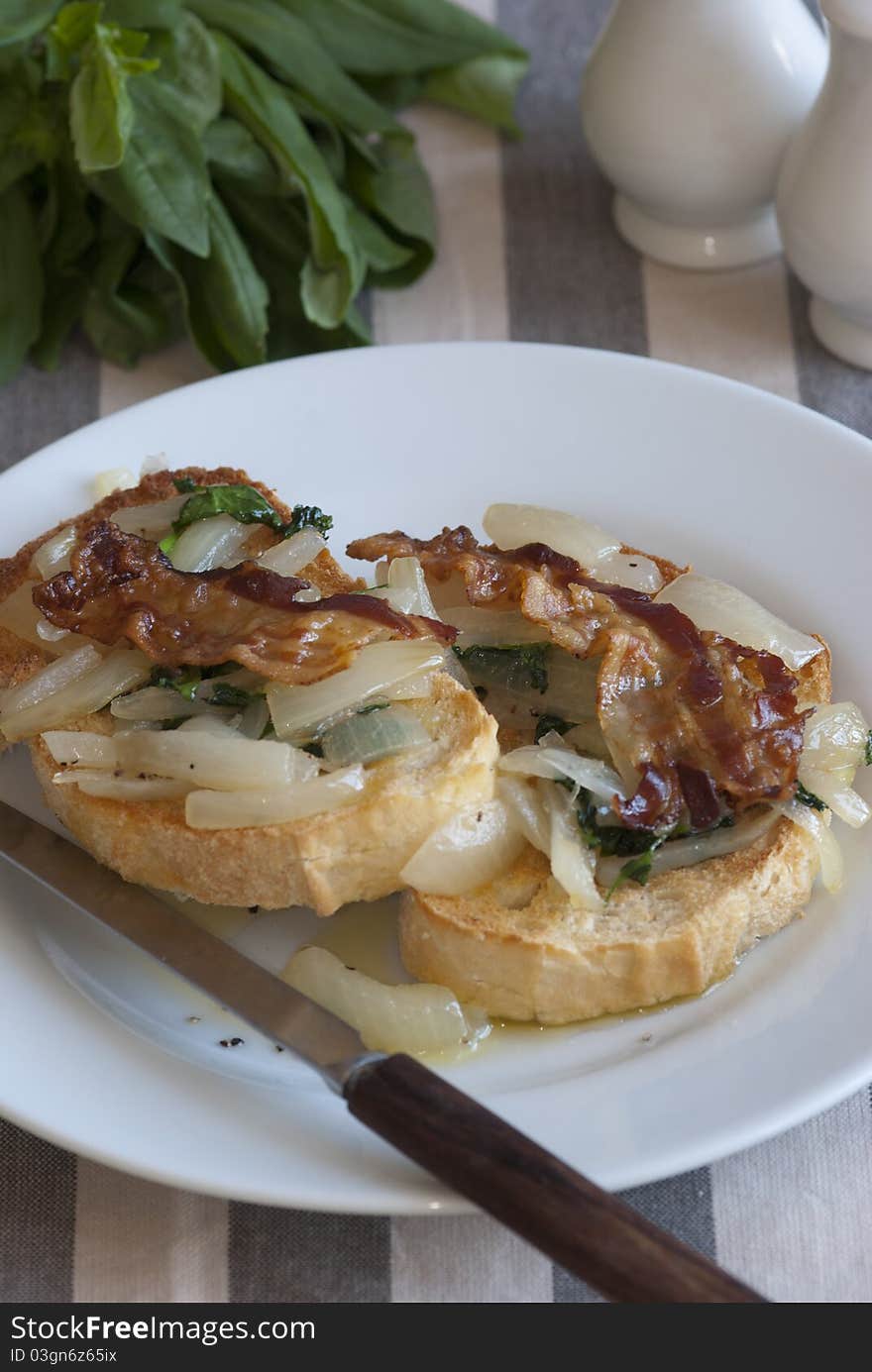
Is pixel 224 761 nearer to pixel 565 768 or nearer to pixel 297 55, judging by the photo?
pixel 565 768

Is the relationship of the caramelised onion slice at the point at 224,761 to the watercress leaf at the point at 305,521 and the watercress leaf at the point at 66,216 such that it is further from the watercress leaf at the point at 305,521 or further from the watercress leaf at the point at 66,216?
the watercress leaf at the point at 66,216

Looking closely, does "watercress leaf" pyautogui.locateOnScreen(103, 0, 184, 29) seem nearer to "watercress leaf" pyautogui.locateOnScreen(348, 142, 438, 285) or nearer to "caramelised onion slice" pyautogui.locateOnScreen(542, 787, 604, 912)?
"watercress leaf" pyautogui.locateOnScreen(348, 142, 438, 285)

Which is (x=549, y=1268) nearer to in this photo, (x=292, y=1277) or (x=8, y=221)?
(x=292, y=1277)

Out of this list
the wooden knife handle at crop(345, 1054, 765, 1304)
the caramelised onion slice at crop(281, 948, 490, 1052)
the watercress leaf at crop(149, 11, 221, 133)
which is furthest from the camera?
the watercress leaf at crop(149, 11, 221, 133)

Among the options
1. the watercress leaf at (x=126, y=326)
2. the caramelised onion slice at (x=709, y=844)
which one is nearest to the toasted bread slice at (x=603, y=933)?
the caramelised onion slice at (x=709, y=844)

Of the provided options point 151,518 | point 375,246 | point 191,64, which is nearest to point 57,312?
point 191,64

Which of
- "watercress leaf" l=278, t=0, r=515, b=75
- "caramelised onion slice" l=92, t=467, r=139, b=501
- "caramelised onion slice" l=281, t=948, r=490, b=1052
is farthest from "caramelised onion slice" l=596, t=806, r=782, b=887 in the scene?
"watercress leaf" l=278, t=0, r=515, b=75
